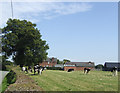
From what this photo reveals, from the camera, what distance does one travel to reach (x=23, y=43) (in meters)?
54.6

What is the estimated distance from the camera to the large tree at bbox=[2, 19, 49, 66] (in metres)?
54.4

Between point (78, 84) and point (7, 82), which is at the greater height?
point (78, 84)

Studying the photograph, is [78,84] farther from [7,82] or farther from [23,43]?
[23,43]

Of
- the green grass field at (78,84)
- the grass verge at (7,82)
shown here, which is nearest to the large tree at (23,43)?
the grass verge at (7,82)

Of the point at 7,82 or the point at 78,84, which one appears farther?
the point at 7,82

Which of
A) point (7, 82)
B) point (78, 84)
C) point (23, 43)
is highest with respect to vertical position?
point (23, 43)

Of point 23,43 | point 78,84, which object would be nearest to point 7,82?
point 78,84

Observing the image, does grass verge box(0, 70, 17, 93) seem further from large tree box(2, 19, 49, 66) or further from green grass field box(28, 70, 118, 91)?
large tree box(2, 19, 49, 66)

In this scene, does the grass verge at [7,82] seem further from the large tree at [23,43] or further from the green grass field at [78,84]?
the large tree at [23,43]

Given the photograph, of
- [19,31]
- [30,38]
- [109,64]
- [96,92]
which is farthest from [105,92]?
[109,64]

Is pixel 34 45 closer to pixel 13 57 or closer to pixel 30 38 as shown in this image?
pixel 30 38

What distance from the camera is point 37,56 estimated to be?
57.2 metres

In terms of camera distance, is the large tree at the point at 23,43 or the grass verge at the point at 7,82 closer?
the grass verge at the point at 7,82

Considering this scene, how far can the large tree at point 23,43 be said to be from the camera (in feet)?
178
